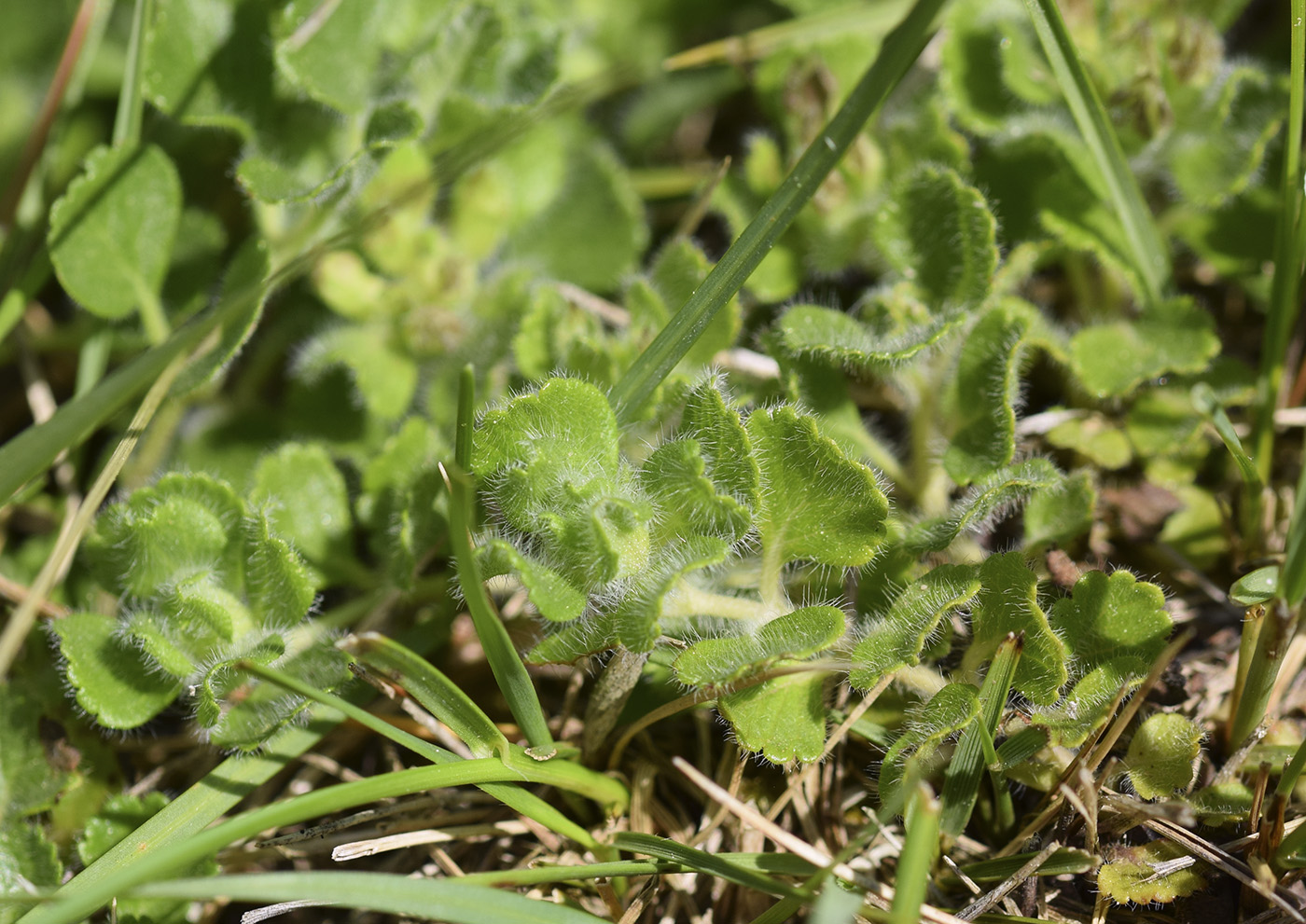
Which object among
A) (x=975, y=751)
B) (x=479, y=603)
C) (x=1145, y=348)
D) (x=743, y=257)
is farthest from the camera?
(x=1145, y=348)

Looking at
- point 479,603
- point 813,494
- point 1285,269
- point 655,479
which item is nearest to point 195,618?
point 479,603

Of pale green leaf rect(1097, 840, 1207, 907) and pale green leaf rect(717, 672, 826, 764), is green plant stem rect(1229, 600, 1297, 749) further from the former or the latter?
pale green leaf rect(717, 672, 826, 764)

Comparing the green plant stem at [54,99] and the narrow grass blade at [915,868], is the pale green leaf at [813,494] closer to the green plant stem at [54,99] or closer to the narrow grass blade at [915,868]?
the narrow grass blade at [915,868]

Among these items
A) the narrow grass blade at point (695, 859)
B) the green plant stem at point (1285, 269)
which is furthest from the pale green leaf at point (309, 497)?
the green plant stem at point (1285, 269)

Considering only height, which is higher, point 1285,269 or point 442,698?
point 1285,269

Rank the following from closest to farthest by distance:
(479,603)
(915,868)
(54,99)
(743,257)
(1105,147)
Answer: (915,868), (479,603), (743,257), (1105,147), (54,99)

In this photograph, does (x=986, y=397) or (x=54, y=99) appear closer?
(x=986, y=397)

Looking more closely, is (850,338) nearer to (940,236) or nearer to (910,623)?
(940,236)

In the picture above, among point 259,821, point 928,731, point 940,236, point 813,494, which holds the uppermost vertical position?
point 940,236
